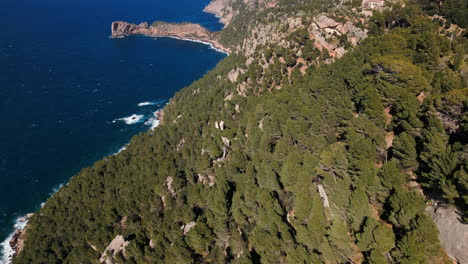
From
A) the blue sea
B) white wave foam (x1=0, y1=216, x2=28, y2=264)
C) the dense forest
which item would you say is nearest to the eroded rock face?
the dense forest

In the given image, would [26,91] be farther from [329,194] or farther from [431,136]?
[431,136]

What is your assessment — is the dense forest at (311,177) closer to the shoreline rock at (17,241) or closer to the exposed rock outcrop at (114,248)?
the exposed rock outcrop at (114,248)

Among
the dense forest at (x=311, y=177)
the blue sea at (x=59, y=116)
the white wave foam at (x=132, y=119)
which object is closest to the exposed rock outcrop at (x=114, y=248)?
the dense forest at (x=311, y=177)

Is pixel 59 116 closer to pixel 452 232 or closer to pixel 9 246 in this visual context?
pixel 9 246

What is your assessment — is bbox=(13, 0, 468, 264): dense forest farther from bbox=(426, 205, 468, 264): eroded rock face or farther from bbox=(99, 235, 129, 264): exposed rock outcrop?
bbox=(426, 205, 468, 264): eroded rock face

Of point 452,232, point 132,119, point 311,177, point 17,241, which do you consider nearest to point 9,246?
point 17,241

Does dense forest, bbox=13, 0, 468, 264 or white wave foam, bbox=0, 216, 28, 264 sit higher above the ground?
dense forest, bbox=13, 0, 468, 264
